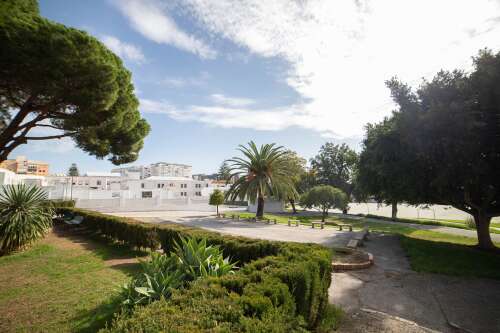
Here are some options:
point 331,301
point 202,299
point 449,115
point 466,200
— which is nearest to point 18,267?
point 202,299

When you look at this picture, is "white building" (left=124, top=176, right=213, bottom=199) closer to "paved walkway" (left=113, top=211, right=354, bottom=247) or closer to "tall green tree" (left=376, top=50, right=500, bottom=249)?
"paved walkway" (left=113, top=211, right=354, bottom=247)

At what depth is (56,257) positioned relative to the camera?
9109mm


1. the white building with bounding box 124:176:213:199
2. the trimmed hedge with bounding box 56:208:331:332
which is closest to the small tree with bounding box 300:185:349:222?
the trimmed hedge with bounding box 56:208:331:332

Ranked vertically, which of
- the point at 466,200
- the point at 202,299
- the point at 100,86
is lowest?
the point at 202,299

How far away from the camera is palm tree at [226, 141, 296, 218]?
25391 mm

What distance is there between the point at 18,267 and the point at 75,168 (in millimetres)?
137893

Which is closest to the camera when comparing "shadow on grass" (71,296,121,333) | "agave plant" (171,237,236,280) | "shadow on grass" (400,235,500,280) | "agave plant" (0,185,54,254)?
"shadow on grass" (71,296,121,333)

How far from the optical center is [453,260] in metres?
9.67

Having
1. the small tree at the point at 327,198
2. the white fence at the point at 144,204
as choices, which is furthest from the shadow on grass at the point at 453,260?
the white fence at the point at 144,204

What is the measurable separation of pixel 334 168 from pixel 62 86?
152 feet

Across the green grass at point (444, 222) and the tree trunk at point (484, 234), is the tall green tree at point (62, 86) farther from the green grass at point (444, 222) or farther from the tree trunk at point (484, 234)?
the green grass at point (444, 222)

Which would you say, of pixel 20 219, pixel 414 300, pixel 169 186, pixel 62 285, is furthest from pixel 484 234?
pixel 169 186

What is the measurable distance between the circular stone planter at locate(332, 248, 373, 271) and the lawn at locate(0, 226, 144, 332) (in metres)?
6.61

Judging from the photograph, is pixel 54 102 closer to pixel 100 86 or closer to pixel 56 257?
pixel 100 86
